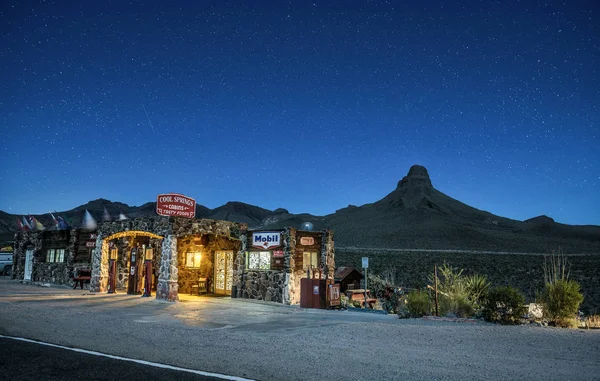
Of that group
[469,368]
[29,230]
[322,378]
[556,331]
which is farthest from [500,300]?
[29,230]

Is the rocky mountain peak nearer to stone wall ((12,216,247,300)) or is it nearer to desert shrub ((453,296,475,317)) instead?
stone wall ((12,216,247,300))

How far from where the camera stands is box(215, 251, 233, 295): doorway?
2597 cm

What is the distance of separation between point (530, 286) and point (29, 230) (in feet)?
146

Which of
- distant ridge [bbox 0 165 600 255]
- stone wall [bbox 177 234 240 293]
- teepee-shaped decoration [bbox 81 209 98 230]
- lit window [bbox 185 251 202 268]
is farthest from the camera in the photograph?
distant ridge [bbox 0 165 600 255]

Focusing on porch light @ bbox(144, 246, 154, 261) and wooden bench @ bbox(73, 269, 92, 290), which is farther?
wooden bench @ bbox(73, 269, 92, 290)

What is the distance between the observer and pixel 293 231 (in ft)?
71.4

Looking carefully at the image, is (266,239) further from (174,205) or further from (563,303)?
(563,303)

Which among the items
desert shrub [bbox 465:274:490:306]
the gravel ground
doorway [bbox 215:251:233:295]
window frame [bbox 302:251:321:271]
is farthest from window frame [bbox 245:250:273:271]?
desert shrub [bbox 465:274:490:306]

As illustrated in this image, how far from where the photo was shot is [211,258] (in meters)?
26.5

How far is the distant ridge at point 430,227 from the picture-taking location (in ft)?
276

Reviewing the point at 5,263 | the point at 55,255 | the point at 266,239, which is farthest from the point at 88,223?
the point at 5,263

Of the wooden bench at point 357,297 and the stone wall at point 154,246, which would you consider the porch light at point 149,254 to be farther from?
the wooden bench at point 357,297

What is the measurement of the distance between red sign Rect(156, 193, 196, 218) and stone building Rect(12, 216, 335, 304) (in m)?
0.43

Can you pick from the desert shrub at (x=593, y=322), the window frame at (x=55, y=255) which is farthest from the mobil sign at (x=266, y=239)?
the window frame at (x=55, y=255)
